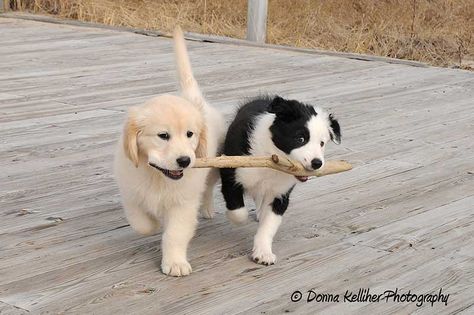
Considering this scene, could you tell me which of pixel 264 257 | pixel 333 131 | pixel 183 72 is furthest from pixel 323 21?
pixel 264 257

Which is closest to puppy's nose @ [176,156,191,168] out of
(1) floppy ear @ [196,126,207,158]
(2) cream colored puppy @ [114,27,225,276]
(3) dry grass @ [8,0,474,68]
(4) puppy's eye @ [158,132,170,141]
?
(2) cream colored puppy @ [114,27,225,276]

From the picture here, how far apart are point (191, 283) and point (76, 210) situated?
A: 100cm

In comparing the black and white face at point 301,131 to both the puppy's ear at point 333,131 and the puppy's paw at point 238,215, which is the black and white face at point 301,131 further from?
the puppy's paw at point 238,215

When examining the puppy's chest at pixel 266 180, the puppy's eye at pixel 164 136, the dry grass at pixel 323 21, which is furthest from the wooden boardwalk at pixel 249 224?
the dry grass at pixel 323 21

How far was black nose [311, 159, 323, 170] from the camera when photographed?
3.37 metres

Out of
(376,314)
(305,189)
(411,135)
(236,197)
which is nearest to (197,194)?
(236,197)

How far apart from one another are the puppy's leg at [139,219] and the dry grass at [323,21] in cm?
617

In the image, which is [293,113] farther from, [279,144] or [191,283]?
[191,283]

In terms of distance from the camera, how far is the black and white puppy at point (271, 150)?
3.47 m

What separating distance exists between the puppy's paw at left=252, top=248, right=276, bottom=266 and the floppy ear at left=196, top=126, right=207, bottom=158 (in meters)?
0.44

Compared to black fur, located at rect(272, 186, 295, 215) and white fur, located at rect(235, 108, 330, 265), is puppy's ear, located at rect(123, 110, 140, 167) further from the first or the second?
black fur, located at rect(272, 186, 295, 215)

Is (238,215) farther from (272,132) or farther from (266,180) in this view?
(272,132)

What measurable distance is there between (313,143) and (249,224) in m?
0.69

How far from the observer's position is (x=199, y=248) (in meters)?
3.68
